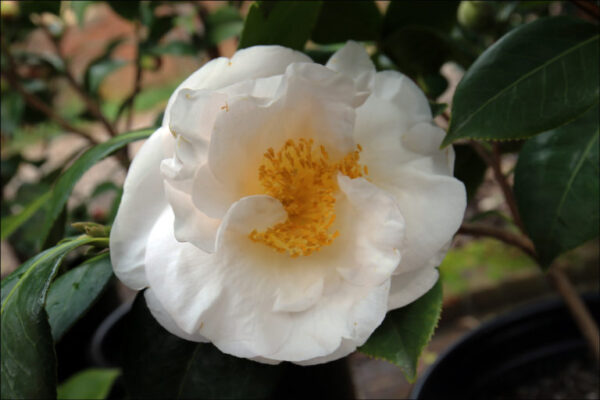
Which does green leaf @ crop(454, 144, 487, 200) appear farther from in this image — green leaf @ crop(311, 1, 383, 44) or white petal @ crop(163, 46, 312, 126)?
white petal @ crop(163, 46, 312, 126)

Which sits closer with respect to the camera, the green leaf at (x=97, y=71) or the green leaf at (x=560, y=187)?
the green leaf at (x=560, y=187)

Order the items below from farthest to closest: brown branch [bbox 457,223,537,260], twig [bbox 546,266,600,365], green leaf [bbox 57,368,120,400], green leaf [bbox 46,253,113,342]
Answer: green leaf [bbox 57,368,120,400], twig [bbox 546,266,600,365], brown branch [bbox 457,223,537,260], green leaf [bbox 46,253,113,342]

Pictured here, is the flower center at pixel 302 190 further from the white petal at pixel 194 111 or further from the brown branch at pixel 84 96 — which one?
the brown branch at pixel 84 96

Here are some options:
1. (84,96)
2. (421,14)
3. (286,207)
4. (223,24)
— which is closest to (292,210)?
(286,207)

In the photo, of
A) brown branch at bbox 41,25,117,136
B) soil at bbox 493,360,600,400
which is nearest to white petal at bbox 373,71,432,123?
soil at bbox 493,360,600,400

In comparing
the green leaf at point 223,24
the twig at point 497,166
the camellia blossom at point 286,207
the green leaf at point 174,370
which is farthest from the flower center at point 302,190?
the green leaf at point 223,24
